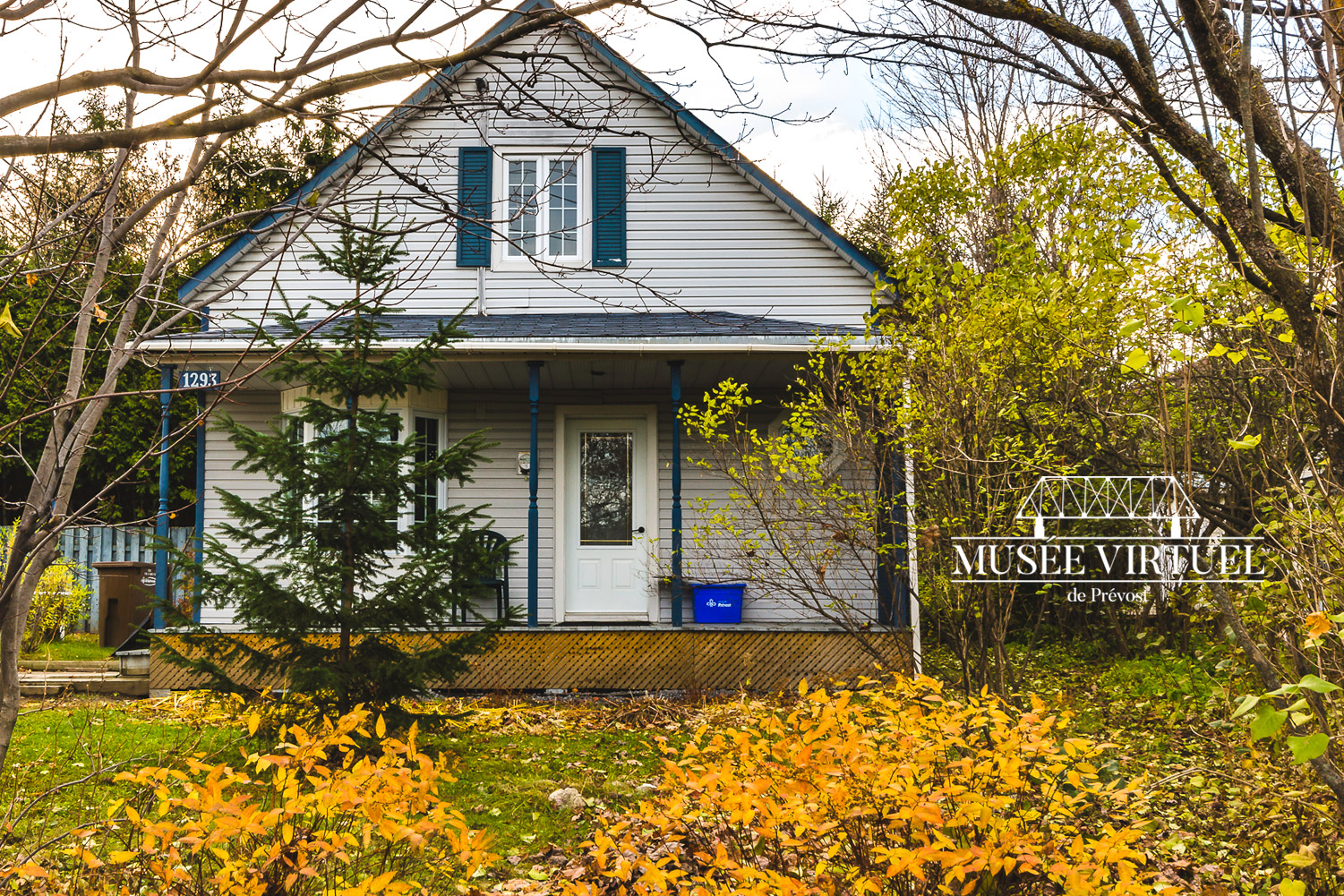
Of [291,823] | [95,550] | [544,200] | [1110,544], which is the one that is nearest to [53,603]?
[95,550]

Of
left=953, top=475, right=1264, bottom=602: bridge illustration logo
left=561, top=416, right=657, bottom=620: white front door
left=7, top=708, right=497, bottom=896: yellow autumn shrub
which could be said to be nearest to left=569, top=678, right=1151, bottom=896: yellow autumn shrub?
left=7, top=708, right=497, bottom=896: yellow autumn shrub

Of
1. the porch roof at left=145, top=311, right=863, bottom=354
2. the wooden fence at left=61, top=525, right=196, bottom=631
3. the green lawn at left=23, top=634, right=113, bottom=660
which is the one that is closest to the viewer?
the porch roof at left=145, top=311, right=863, bottom=354

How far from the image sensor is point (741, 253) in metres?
10.2

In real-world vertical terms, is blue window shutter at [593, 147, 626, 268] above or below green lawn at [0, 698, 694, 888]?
above

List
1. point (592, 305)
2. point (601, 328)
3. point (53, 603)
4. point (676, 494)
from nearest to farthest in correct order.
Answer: point (676, 494)
point (601, 328)
point (592, 305)
point (53, 603)

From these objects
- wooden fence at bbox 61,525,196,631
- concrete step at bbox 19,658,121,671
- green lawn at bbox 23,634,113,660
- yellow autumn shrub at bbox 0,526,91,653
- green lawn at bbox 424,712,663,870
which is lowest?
green lawn at bbox 424,712,663,870

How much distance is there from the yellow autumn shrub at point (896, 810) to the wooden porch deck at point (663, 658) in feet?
16.9

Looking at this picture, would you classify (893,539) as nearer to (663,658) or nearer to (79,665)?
(663,658)

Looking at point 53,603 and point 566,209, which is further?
point 53,603

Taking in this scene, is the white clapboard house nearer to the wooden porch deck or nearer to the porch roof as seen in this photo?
the porch roof

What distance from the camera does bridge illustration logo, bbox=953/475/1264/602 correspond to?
200 inches

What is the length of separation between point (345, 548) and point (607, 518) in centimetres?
461

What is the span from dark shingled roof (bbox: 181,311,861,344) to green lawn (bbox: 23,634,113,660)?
448 cm

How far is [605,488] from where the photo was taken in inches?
399
